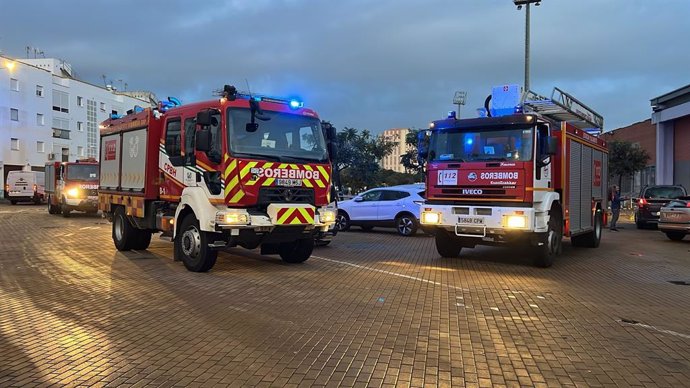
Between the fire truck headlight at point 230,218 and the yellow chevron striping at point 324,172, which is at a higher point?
the yellow chevron striping at point 324,172

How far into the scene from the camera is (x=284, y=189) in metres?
9.10

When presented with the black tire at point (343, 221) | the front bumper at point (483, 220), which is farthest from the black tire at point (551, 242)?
the black tire at point (343, 221)

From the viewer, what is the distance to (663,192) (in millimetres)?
20031

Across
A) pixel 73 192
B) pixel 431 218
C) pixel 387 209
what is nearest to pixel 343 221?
pixel 387 209

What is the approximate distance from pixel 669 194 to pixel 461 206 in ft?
45.0

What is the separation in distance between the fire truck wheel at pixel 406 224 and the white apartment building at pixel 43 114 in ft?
144

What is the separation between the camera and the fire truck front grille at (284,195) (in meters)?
8.87

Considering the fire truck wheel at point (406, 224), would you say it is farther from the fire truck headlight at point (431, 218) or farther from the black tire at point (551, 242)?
the black tire at point (551, 242)

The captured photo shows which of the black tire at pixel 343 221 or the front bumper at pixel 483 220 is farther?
the black tire at pixel 343 221

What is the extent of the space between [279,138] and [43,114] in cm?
5441

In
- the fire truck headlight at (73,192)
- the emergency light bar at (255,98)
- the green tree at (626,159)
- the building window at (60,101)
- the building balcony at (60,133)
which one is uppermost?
the building window at (60,101)

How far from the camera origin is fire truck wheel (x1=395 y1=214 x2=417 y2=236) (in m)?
16.5

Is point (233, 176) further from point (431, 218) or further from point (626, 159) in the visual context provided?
point (626, 159)

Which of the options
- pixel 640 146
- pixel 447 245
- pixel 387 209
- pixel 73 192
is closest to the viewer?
pixel 447 245
